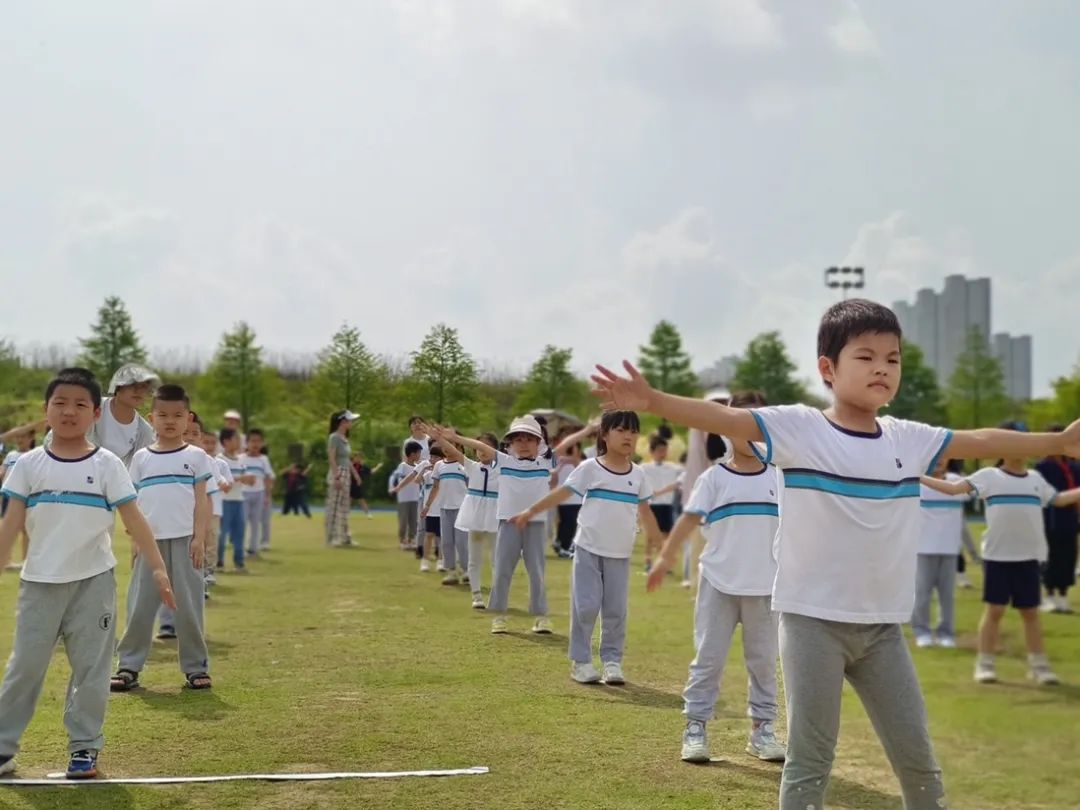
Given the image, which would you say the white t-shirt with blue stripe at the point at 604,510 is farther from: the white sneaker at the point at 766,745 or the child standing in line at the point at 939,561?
the child standing in line at the point at 939,561

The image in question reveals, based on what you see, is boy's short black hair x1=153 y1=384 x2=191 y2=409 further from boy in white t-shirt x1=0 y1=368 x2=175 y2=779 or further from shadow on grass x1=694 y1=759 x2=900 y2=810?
shadow on grass x1=694 y1=759 x2=900 y2=810

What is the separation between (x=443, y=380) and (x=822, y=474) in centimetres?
379

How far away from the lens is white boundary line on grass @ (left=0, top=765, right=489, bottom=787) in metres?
5.75

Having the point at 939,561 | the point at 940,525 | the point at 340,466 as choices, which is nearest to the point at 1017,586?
the point at 940,525

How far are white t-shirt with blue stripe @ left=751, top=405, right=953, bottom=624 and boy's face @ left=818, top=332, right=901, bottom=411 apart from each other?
17 cm

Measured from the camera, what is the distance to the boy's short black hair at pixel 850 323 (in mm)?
4133

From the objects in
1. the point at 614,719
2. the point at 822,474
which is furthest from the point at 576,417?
the point at 822,474

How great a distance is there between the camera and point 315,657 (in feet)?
30.8

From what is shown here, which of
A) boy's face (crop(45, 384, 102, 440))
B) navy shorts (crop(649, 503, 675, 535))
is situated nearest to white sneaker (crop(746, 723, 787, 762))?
boy's face (crop(45, 384, 102, 440))

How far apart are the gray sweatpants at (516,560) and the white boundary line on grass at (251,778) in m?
3.81

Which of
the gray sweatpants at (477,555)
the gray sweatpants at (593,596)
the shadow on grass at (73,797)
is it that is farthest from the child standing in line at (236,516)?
the shadow on grass at (73,797)

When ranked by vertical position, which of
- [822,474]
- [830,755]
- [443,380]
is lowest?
[830,755]

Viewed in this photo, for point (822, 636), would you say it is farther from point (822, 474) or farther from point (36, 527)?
point (36, 527)

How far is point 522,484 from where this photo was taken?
955 centimetres
